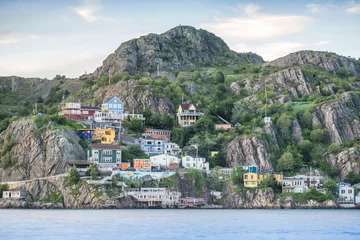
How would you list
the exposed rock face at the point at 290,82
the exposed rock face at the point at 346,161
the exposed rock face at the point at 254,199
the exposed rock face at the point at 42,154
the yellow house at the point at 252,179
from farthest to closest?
the exposed rock face at the point at 290,82
the exposed rock face at the point at 346,161
the yellow house at the point at 252,179
the exposed rock face at the point at 42,154
the exposed rock face at the point at 254,199

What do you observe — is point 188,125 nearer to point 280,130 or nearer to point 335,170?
point 280,130

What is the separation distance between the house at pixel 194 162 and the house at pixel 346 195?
22.7m

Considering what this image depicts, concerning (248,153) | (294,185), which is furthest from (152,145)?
(294,185)

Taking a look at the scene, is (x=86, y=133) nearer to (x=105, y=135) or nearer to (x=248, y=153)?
(x=105, y=135)

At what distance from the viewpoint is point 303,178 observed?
142250mm

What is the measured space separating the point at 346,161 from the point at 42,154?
176ft

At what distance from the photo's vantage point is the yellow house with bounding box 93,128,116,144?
149 meters

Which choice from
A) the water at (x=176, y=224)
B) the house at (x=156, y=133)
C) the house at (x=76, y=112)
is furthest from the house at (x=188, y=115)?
the water at (x=176, y=224)

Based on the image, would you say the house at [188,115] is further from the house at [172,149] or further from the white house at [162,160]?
the white house at [162,160]

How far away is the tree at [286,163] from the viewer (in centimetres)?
14825

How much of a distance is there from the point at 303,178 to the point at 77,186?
38.1m

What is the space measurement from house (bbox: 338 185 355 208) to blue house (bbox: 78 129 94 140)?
145 feet

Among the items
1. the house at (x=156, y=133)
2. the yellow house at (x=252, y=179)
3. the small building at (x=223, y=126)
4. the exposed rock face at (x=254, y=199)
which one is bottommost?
the exposed rock face at (x=254, y=199)

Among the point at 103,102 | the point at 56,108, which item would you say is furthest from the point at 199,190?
the point at 56,108
